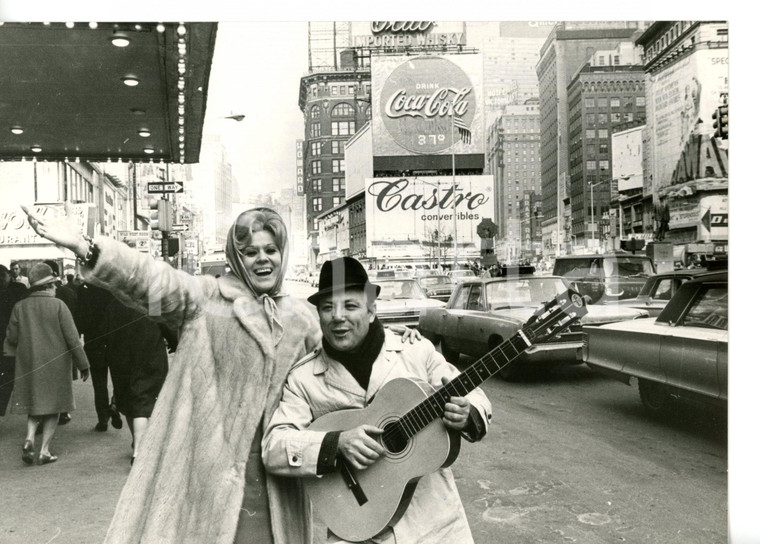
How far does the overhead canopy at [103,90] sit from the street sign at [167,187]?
126 millimetres

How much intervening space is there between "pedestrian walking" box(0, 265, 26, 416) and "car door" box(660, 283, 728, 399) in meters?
3.38

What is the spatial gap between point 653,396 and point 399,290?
1.51 m

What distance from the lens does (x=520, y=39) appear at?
3705mm

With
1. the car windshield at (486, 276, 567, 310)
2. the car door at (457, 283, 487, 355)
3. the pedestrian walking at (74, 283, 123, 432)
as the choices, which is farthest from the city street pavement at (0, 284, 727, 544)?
the car windshield at (486, 276, 567, 310)

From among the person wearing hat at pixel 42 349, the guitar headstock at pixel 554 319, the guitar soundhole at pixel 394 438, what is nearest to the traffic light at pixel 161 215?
the person wearing hat at pixel 42 349

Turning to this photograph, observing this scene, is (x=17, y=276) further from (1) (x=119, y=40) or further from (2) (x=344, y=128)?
(2) (x=344, y=128)

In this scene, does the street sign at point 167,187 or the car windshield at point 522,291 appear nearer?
the street sign at point 167,187

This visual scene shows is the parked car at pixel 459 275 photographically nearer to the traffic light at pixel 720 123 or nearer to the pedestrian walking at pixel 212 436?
the pedestrian walking at pixel 212 436

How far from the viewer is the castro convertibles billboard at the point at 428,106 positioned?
3652 mm

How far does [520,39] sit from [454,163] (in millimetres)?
775

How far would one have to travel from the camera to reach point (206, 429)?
2547 millimetres

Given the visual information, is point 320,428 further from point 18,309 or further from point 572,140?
point 572,140

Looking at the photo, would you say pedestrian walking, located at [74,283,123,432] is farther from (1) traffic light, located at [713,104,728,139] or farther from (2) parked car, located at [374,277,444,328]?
(1) traffic light, located at [713,104,728,139]
